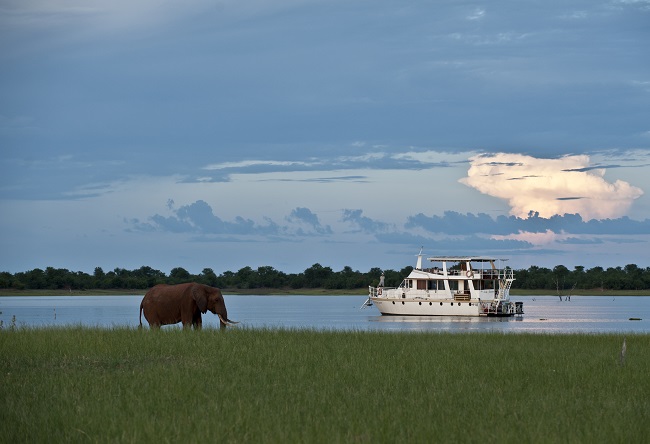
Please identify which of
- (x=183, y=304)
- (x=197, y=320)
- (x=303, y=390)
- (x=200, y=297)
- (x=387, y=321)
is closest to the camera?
(x=303, y=390)

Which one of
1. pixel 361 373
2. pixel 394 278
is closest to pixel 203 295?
pixel 361 373

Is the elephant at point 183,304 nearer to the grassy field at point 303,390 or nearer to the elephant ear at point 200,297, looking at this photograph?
the elephant ear at point 200,297

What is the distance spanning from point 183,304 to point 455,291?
5209cm

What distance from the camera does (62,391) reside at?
1542cm

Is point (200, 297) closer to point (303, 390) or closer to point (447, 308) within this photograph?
point (303, 390)

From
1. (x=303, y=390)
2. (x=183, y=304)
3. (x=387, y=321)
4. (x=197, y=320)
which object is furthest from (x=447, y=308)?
(x=303, y=390)

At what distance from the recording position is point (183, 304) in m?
31.0

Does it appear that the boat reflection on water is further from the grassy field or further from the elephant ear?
the grassy field

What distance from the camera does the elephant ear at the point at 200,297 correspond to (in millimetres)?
30469

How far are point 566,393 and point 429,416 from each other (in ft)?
14.4

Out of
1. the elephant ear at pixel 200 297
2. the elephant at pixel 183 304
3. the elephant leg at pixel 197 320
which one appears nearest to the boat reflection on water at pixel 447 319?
the elephant leg at pixel 197 320

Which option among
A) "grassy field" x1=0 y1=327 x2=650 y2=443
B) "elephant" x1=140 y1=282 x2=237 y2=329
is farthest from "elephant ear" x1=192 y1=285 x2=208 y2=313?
"grassy field" x1=0 y1=327 x2=650 y2=443

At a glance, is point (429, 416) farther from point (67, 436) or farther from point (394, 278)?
point (394, 278)

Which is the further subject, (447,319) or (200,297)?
(447,319)
